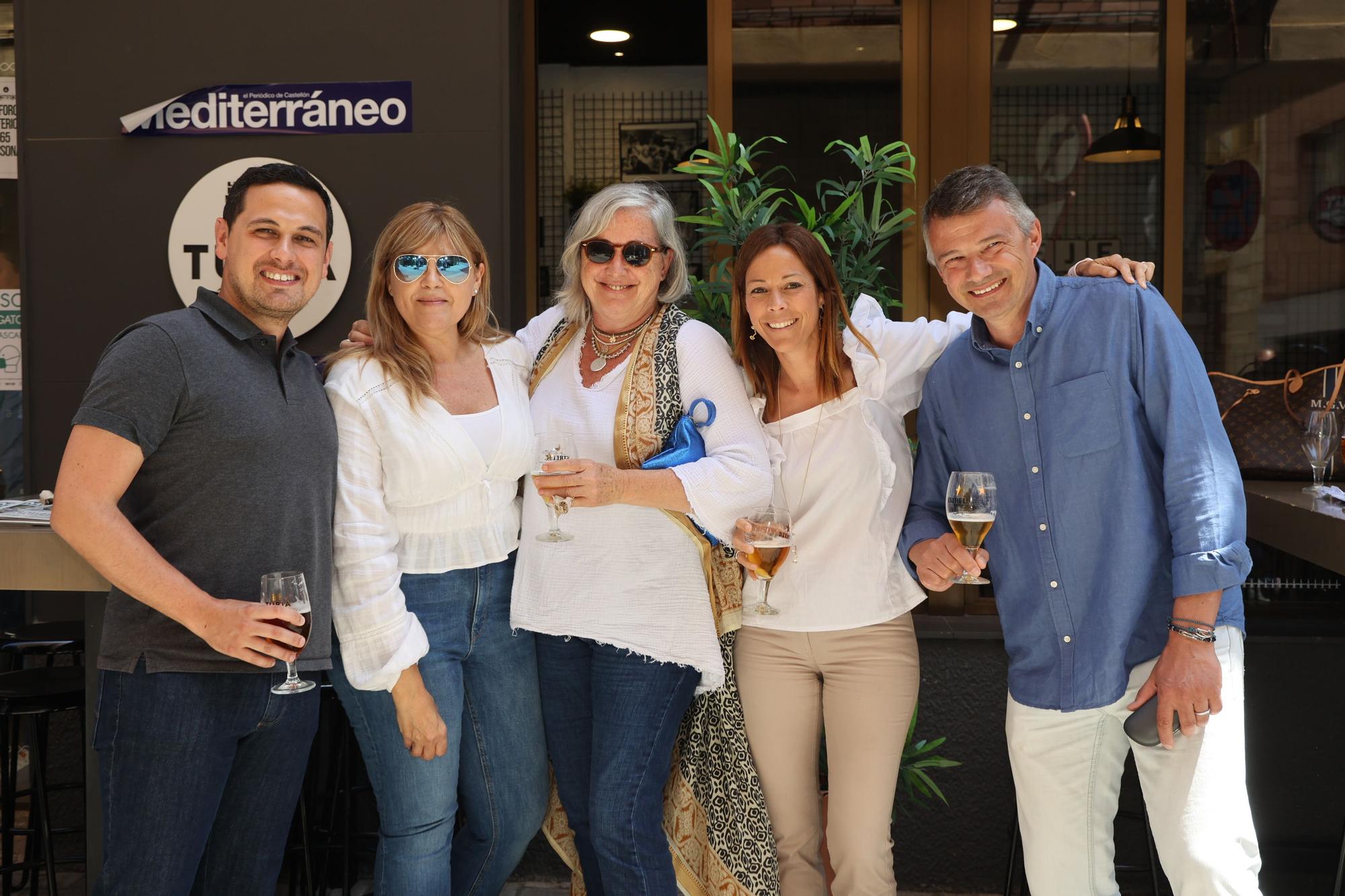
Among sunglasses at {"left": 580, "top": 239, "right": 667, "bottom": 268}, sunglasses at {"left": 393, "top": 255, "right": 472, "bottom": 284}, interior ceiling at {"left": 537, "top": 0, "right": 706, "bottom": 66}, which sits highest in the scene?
interior ceiling at {"left": 537, "top": 0, "right": 706, "bottom": 66}

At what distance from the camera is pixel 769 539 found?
2352 mm

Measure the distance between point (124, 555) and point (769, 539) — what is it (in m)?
1.28

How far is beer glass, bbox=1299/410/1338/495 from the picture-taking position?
2.95 meters

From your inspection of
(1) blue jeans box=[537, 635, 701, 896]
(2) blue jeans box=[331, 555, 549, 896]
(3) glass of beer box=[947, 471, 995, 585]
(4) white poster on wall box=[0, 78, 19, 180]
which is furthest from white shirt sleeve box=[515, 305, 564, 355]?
(4) white poster on wall box=[0, 78, 19, 180]

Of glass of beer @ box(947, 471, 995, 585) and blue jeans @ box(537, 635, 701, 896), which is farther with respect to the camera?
blue jeans @ box(537, 635, 701, 896)

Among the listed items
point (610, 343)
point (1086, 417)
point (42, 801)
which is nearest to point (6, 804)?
point (42, 801)

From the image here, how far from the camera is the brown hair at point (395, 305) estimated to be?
7.97 feet

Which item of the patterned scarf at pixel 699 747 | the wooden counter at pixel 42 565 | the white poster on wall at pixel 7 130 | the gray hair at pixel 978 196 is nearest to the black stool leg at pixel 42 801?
the wooden counter at pixel 42 565

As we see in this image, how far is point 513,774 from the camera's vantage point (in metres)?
2.54

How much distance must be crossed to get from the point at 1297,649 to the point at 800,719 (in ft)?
7.29

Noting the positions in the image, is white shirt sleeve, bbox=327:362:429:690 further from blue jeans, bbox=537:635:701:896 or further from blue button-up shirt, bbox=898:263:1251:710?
blue button-up shirt, bbox=898:263:1251:710

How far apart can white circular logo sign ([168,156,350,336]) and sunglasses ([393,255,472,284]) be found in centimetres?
159

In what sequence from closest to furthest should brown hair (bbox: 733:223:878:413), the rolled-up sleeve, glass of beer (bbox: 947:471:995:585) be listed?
the rolled-up sleeve
glass of beer (bbox: 947:471:995:585)
brown hair (bbox: 733:223:878:413)

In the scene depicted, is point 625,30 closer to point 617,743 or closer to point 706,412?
point 706,412
